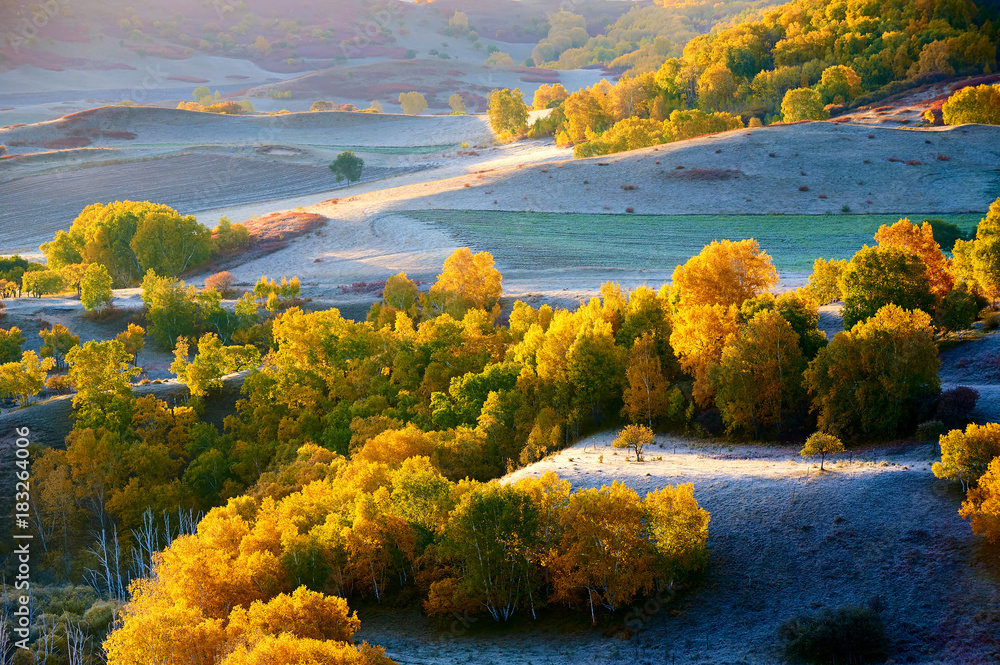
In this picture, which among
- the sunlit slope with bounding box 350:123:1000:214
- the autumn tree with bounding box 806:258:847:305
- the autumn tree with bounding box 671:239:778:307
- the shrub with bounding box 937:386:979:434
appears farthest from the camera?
the sunlit slope with bounding box 350:123:1000:214

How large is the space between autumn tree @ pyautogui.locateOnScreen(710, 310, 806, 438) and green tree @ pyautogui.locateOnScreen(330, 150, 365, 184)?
12766 centimetres

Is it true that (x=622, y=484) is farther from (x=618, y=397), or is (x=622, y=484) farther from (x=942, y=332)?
(x=942, y=332)

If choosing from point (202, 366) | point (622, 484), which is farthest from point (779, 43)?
point (622, 484)

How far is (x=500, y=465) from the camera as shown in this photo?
4925 cm

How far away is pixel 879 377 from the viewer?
132ft

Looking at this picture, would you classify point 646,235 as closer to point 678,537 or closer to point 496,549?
point 678,537

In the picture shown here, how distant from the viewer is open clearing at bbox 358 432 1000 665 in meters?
27.0

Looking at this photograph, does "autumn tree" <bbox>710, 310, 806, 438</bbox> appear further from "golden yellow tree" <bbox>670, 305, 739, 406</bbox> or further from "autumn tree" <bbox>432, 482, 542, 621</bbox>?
"autumn tree" <bbox>432, 482, 542, 621</bbox>

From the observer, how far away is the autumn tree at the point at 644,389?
159ft

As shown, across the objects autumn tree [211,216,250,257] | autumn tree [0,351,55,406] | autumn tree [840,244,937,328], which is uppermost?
autumn tree [211,216,250,257]

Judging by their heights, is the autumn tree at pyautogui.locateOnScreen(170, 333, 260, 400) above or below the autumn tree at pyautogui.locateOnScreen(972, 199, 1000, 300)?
below

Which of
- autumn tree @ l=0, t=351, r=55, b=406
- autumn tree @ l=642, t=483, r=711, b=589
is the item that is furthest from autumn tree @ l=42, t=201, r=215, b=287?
autumn tree @ l=642, t=483, r=711, b=589

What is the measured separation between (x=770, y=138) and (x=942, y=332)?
75.6 metres

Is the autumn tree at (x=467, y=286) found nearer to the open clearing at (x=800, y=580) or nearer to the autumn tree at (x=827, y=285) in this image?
the autumn tree at (x=827, y=285)
